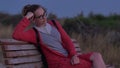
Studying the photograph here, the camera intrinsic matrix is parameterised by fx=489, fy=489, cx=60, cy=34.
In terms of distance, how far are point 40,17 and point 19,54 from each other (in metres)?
0.59

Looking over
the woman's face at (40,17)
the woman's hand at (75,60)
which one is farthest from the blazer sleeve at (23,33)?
the woman's hand at (75,60)

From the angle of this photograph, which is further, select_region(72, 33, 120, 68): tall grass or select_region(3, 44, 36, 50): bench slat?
select_region(72, 33, 120, 68): tall grass

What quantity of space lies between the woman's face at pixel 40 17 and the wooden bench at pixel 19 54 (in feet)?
1.11

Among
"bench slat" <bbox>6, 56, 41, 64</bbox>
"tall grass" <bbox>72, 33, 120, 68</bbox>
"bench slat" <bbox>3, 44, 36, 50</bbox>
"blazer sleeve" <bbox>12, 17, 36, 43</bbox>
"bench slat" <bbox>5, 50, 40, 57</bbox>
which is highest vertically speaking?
"blazer sleeve" <bbox>12, 17, 36, 43</bbox>

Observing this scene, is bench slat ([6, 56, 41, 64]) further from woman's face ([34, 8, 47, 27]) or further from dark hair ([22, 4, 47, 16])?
dark hair ([22, 4, 47, 16])

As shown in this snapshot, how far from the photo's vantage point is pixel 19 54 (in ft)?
21.3

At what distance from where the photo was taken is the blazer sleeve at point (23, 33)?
6.46 meters

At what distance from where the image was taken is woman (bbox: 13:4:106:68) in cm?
668

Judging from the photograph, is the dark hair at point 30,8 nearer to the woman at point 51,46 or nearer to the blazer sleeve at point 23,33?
the woman at point 51,46

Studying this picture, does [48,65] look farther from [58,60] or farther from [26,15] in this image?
[26,15]

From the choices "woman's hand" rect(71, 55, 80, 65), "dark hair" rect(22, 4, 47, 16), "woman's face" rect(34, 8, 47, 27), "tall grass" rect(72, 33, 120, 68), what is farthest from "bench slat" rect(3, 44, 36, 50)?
"tall grass" rect(72, 33, 120, 68)

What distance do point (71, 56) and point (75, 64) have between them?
153mm

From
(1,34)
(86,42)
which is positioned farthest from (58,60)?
(1,34)

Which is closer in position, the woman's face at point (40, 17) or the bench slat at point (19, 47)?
the bench slat at point (19, 47)
